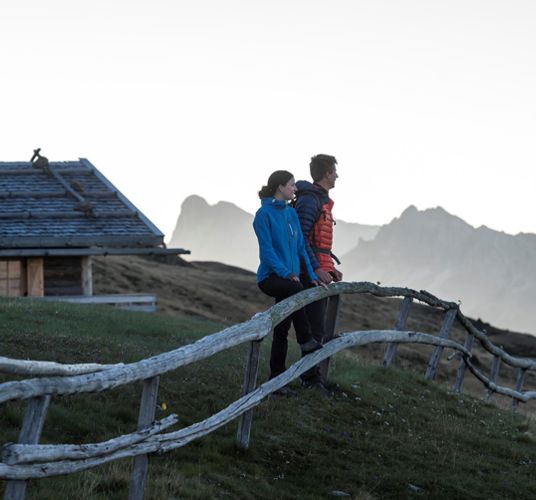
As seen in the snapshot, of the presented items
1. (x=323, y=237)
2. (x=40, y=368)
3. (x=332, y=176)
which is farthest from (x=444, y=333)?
(x=40, y=368)

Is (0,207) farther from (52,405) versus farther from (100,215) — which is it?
(52,405)

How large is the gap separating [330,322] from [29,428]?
20.7 ft

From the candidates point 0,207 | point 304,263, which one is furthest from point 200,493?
point 0,207

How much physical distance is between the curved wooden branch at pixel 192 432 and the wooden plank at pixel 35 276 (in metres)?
17.9

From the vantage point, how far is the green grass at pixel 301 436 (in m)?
6.77

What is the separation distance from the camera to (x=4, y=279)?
26312mm

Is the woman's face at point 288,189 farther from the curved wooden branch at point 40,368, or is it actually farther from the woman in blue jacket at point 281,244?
the curved wooden branch at point 40,368

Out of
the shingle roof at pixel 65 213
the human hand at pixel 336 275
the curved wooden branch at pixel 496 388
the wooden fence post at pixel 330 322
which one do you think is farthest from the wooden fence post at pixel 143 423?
the shingle roof at pixel 65 213

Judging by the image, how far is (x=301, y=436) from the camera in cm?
848

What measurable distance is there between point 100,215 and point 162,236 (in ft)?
7.25

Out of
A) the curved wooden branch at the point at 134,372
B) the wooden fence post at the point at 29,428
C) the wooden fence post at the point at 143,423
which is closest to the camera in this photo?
the curved wooden branch at the point at 134,372

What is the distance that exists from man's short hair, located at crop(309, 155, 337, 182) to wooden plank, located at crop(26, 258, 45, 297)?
18369 mm

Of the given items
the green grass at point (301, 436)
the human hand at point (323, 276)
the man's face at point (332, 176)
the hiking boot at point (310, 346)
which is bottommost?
the green grass at point (301, 436)

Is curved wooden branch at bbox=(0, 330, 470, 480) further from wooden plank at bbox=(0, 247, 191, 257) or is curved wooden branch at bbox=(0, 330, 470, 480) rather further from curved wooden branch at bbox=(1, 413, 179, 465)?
wooden plank at bbox=(0, 247, 191, 257)
